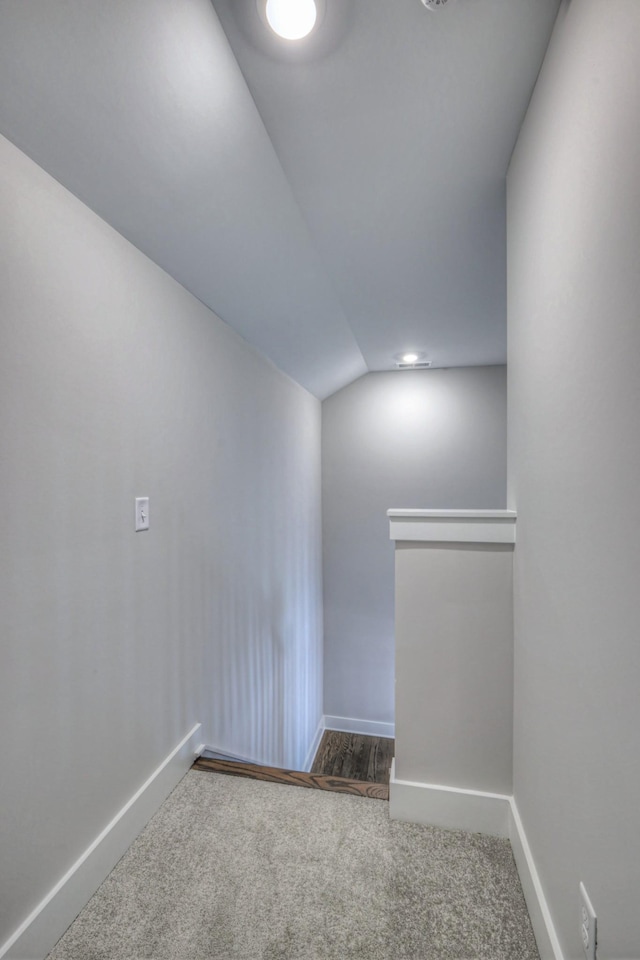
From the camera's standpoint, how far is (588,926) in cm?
84

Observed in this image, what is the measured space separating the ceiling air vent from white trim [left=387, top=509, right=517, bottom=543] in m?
2.68

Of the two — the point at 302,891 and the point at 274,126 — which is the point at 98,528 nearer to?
the point at 302,891

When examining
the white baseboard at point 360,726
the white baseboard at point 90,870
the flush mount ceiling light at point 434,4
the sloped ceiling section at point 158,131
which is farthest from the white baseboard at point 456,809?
the white baseboard at point 360,726

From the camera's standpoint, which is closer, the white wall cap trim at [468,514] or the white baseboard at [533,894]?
the white baseboard at [533,894]

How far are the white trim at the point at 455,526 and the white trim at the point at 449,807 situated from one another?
861mm

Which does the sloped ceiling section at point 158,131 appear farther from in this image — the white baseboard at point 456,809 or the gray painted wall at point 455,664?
the white baseboard at point 456,809

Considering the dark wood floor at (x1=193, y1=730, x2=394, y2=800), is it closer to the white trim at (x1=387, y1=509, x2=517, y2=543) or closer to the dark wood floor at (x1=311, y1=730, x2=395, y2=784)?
the dark wood floor at (x1=311, y1=730, x2=395, y2=784)

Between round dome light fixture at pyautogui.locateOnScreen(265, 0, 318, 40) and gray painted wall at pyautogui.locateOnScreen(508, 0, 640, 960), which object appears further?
round dome light fixture at pyautogui.locateOnScreen(265, 0, 318, 40)

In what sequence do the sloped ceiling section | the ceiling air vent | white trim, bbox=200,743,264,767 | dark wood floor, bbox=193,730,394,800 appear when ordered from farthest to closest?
the ceiling air vent → dark wood floor, bbox=193,730,394,800 → white trim, bbox=200,743,264,767 → the sloped ceiling section

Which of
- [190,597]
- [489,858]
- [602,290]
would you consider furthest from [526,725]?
[190,597]

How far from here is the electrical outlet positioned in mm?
823

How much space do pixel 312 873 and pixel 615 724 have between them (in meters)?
1.07

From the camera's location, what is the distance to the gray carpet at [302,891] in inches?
44.5

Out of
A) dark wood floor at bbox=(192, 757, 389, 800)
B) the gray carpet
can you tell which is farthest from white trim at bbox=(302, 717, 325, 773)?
the gray carpet
